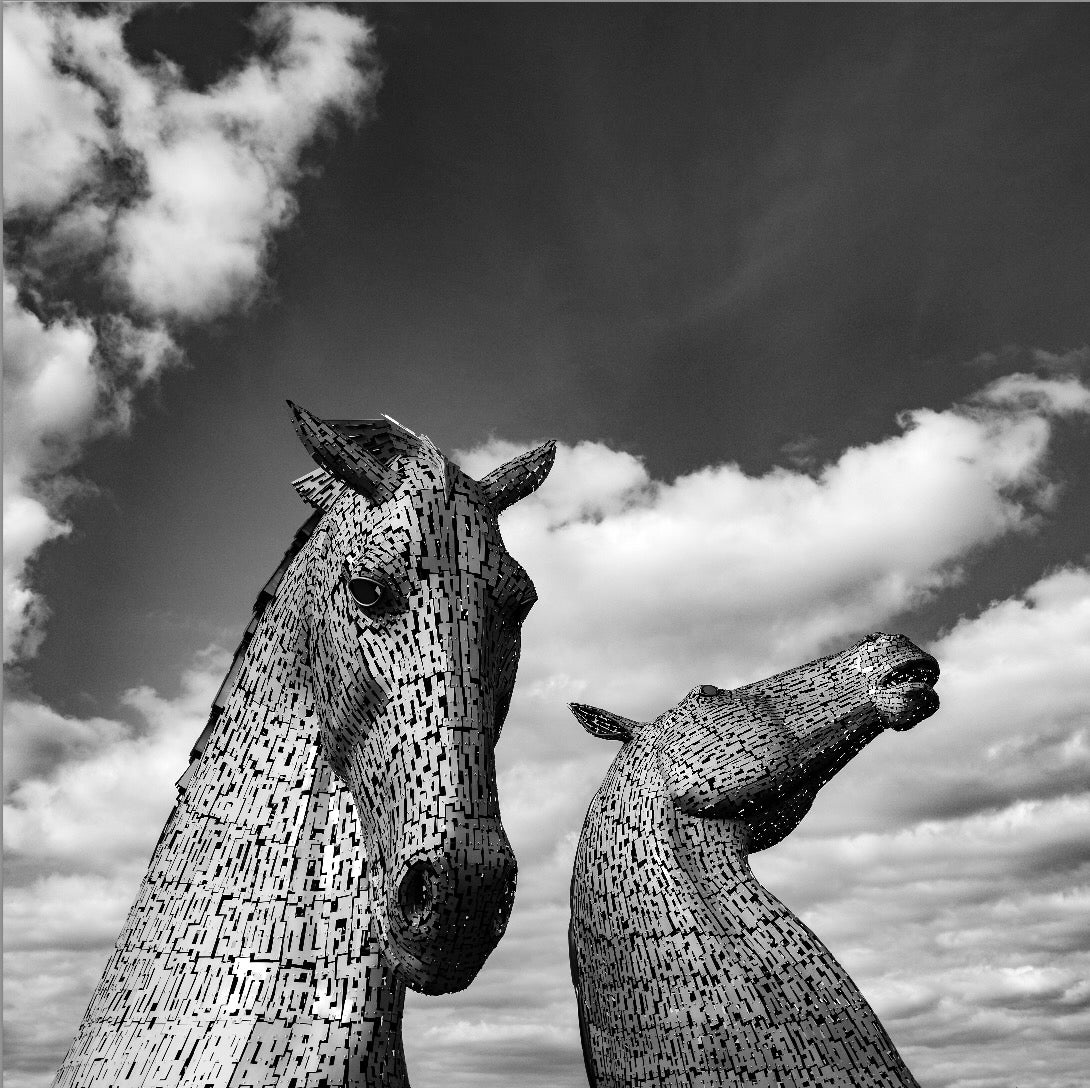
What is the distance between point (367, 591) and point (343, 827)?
1.80 feet

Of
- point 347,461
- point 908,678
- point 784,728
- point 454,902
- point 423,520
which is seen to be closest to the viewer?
point 454,902

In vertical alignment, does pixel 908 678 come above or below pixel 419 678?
above

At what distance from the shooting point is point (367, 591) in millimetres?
2402

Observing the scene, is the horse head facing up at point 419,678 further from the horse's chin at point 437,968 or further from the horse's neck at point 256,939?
the horse's neck at point 256,939

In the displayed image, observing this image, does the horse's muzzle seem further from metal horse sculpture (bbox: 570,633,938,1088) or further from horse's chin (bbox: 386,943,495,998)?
metal horse sculpture (bbox: 570,633,938,1088)

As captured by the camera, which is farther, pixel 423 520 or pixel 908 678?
pixel 908 678

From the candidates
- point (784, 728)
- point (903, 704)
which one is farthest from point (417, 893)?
point (903, 704)

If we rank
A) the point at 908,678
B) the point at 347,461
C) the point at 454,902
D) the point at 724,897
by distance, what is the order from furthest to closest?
the point at 908,678 < the point at 724,897 < the point at 347,461 < the point at 454,902

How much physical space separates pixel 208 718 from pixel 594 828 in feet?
7.86

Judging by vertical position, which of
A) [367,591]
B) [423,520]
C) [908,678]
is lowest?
[367,591]

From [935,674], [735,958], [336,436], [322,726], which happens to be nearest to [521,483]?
[336,436]

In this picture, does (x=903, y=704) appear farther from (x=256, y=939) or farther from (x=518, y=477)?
(x=256, y=939)

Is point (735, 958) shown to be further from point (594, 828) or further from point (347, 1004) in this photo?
point (347, 1004)

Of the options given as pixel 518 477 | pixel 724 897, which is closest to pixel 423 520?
pixel 518 477
